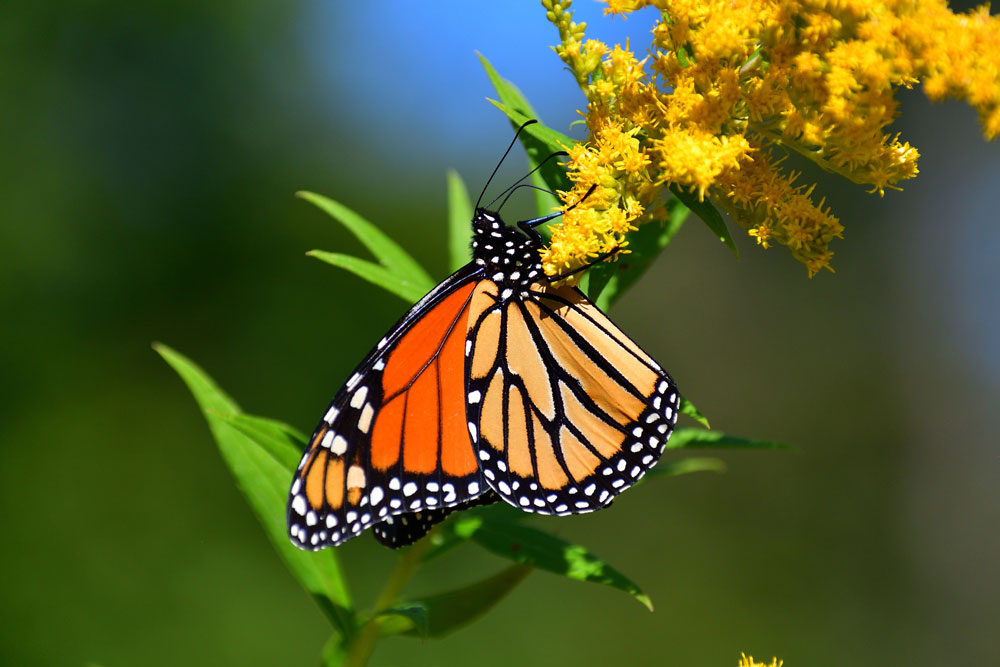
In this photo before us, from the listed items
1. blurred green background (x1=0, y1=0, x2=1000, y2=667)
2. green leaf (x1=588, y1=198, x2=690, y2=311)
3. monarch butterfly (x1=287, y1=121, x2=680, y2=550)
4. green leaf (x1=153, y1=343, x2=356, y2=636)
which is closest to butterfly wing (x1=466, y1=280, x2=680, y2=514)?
monarch butterfly (x1=287, y1=121, x2=680, y2=550)

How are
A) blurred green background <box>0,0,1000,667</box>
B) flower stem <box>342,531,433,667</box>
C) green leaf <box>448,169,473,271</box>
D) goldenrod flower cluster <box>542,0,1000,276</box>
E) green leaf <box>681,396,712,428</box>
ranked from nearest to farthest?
goldenrod flower cluster <box>542,0,1000,276</box> → green leaf <box>681,396,712,428</box> → flower stem <box>342,531,433,667</box> → green leaf <box>448,169,473,271</box> → blurred green background <box>0,0,1000,667</box>

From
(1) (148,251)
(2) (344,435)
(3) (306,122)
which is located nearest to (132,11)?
(3) (306,122)

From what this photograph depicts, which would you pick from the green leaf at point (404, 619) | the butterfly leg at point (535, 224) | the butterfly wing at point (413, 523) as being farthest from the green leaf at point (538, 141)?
the green leaf at point (404, 619)

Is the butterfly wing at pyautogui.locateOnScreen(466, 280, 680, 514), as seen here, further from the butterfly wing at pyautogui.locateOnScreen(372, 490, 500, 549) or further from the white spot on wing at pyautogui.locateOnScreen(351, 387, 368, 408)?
the white spot on wing at pyautogui.locateOnScreen(351, 387, 368, 408)

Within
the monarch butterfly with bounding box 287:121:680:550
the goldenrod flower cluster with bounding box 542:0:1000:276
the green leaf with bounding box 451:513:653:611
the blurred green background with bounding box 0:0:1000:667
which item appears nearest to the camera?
the goldenrod flower cluster with bounding box 542:0:1000:276

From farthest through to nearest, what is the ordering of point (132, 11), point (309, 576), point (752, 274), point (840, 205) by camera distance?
1. point (752, 274)
2. point (840, 205)
3. point (132, 11)
4. point (309, 576)

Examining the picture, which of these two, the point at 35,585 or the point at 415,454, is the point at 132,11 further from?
the point at 415,454

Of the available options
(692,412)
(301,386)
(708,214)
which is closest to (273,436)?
(692,412)

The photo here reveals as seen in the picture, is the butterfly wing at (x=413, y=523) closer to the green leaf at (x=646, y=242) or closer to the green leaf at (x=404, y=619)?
the green leaf at (x=404, y=619)
